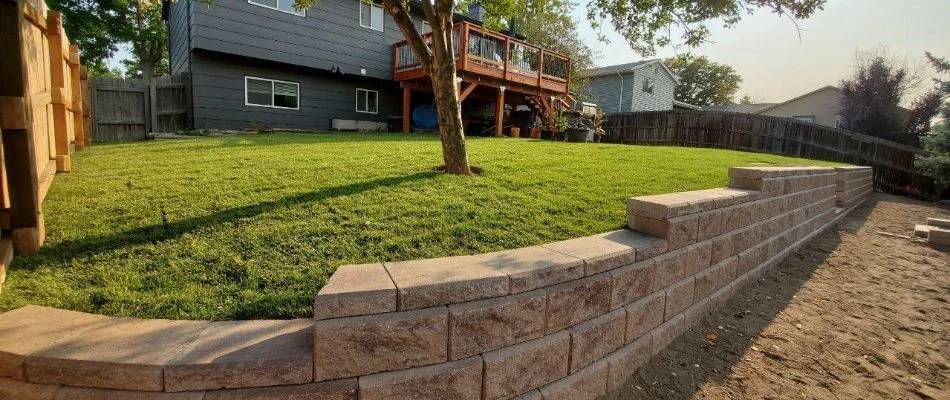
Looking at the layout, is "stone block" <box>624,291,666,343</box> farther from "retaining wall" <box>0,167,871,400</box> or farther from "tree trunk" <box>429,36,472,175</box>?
"tree trunk" <box>429,36,472,175</box>

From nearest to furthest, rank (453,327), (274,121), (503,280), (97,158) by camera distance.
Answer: (453,327) → (503,280) → (97,158) → (274,121)

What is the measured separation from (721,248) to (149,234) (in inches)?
159

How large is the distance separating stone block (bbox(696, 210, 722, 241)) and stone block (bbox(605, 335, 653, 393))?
35.5 inches

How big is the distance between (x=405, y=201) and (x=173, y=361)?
7.33 feet

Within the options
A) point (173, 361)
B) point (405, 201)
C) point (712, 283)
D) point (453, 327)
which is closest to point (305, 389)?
point (173, 361)

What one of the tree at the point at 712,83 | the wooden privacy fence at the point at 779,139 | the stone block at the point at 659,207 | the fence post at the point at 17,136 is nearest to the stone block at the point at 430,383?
the stone block at the point at 659,207

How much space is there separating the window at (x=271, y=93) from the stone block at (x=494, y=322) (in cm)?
1208

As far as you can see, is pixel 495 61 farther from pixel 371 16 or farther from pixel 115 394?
pixel 115 394

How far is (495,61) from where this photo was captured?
12539 mm

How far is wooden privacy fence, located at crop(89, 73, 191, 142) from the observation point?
10.2 meters

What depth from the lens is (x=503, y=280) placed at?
72.4 inches

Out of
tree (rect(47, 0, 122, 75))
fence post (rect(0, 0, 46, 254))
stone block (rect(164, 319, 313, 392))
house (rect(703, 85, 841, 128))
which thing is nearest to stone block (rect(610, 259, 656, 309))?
stone block (rect(164, 319, 313, 392))

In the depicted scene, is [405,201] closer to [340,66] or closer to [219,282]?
[219,282]

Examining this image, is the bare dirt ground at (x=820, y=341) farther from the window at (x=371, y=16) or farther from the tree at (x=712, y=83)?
the tree at (x=712, y=83)
